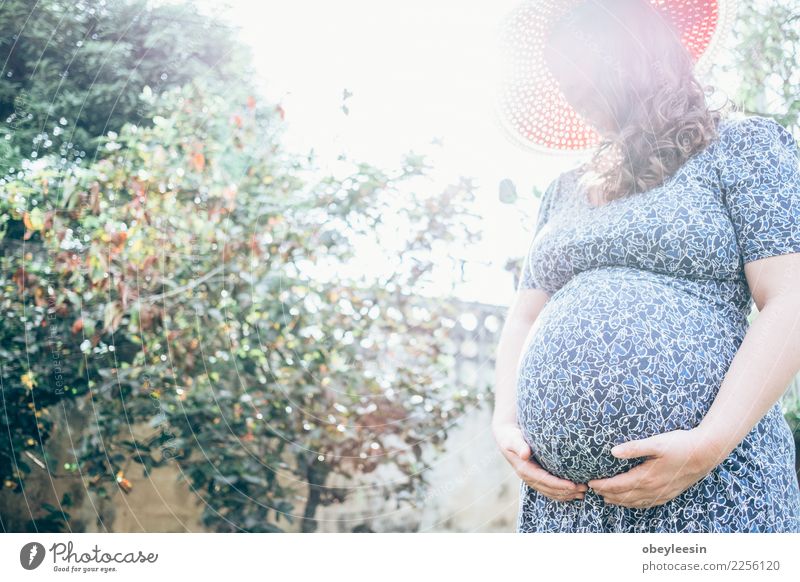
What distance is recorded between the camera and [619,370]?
0.63 metres

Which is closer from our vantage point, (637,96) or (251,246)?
(637,96)

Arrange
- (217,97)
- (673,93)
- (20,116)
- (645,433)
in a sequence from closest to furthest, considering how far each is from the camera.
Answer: (645,433) < (673,93) < (20,116) < (217,97)

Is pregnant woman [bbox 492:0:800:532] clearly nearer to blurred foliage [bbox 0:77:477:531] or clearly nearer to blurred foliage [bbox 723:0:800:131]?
blurred foliage [bbox 723:0:800:131]

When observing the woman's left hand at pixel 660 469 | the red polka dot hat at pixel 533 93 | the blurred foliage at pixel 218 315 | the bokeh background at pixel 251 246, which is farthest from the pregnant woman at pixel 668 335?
the blurred foliage at pixel 218 315

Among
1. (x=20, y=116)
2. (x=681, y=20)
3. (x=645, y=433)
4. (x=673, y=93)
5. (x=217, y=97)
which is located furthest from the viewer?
(x=217, y=97)

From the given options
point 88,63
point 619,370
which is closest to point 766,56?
point 619,370

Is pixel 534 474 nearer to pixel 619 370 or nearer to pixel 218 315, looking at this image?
pixel 619 370

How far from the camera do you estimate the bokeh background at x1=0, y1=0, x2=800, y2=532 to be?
1.20 m

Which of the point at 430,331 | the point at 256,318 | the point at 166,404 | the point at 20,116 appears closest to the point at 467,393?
the point at 430,331

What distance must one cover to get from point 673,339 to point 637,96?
31 centimetres

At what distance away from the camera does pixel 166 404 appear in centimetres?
121

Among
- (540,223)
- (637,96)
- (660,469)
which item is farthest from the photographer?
(540,223)

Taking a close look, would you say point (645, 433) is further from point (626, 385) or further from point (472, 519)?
point (472, 519)
